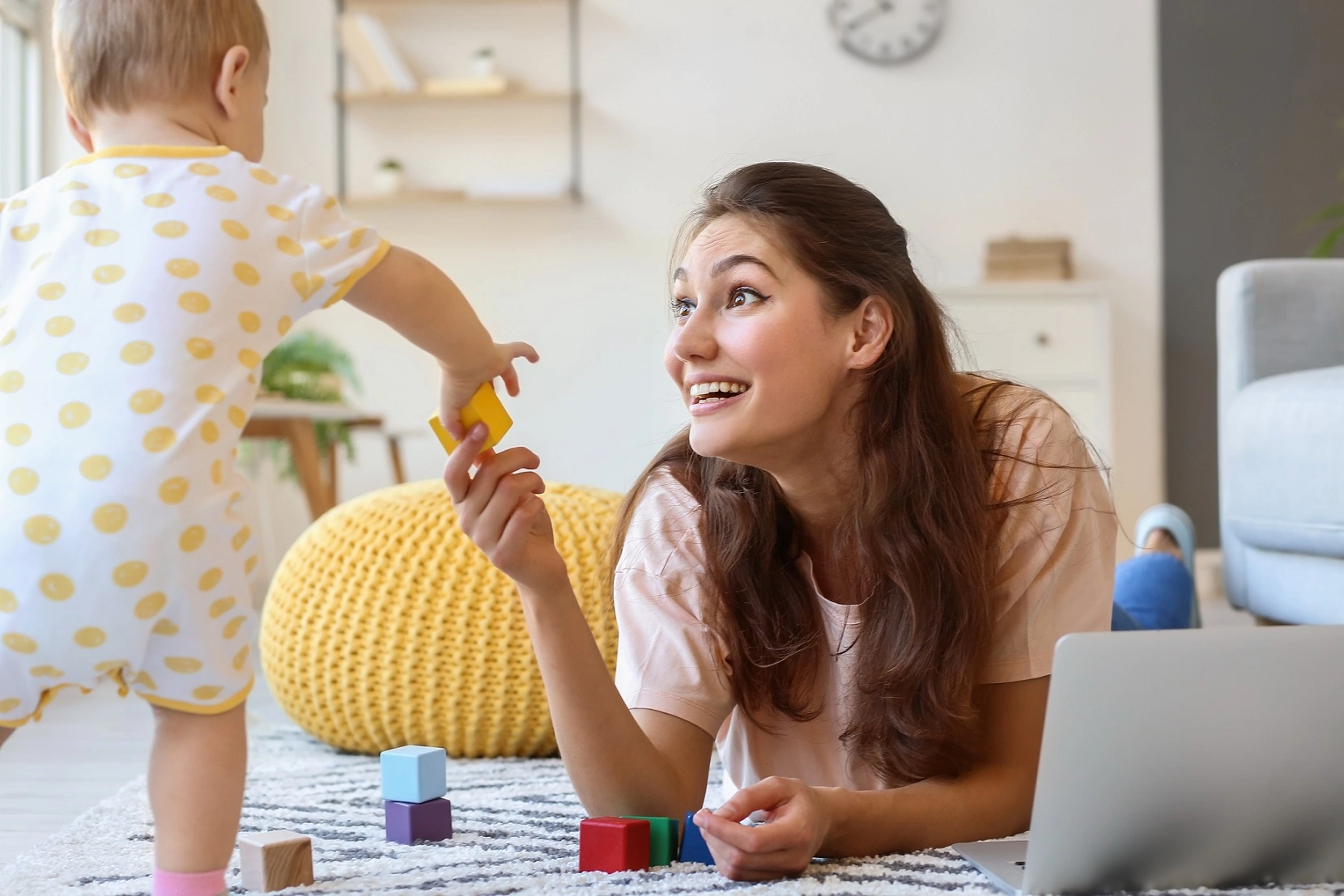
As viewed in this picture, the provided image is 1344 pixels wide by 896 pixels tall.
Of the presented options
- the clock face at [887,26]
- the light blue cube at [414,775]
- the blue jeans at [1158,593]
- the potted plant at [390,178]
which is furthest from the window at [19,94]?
the blue jeans at [1158,593]

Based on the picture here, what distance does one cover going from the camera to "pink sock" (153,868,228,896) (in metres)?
0.90

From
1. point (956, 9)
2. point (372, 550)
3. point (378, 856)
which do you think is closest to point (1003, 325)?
point (956, 9)

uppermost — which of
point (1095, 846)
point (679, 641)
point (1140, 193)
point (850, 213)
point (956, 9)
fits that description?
point (956, 9)

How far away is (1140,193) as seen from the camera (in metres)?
4.38

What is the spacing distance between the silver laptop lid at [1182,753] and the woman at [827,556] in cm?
19

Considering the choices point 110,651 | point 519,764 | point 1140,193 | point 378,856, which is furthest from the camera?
point 1140,193

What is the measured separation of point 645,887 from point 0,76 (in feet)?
12.6

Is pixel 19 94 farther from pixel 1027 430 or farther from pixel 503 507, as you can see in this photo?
pixel 1027 430

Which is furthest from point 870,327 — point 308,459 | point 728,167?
point 728,167

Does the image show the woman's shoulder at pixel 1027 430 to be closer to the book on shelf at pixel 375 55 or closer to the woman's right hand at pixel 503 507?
the woman's right hand at pixel 503 507

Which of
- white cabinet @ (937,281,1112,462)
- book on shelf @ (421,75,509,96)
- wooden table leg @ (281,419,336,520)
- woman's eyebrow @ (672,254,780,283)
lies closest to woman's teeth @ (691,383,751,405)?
woman's eyebrow @ (672,254,780,283)

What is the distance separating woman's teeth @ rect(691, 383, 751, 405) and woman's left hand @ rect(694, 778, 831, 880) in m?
0.36

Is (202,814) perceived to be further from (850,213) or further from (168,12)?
(850,213)

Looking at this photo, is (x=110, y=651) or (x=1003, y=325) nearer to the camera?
(x=110, y=651)
